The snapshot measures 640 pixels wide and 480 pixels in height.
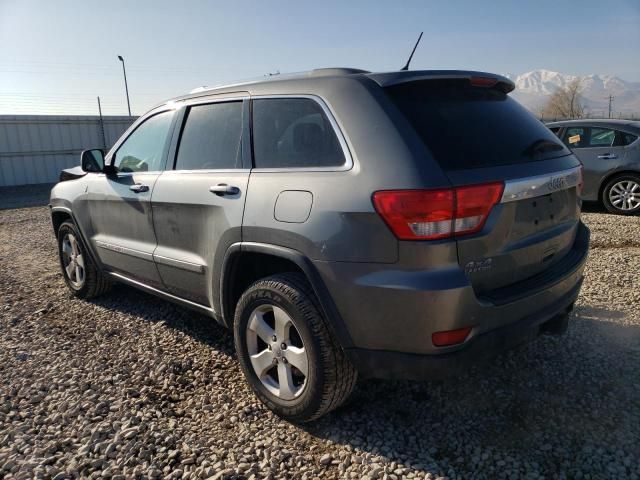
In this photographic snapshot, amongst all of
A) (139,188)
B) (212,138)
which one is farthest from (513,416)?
(139,188)

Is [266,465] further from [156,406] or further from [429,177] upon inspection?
[429,177]

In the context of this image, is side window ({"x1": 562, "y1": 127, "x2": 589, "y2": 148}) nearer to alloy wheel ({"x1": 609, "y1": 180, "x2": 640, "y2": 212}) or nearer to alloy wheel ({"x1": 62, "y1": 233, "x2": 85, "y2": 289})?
alloy wheel ({"x1": 609, "y1": 180, "x2": 640, "y2": 212})

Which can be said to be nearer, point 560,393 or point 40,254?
point 560,393

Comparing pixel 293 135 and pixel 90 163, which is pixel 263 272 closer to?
pixel 293 135

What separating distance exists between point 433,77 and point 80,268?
3.75 m

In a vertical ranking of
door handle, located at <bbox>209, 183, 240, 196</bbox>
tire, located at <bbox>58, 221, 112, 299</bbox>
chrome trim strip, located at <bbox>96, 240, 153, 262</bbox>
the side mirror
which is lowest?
tire, located at <bbox>58, 221, 112, 299</bbox>

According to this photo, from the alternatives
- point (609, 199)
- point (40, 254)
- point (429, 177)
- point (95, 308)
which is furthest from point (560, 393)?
point (40, 254)

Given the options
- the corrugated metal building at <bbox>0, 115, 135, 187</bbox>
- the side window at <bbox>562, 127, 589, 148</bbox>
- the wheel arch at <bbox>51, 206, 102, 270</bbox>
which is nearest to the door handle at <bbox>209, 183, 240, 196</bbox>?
the wheel arch at <bbox>51, 206, 102, 270</bbox>

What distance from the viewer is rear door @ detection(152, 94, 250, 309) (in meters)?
2.76

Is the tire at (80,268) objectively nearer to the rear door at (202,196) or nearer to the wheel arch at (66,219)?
the wheel arch at (66,219)

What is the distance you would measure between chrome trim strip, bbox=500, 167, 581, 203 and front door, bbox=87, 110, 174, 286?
234cm

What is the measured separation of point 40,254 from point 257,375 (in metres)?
5.60

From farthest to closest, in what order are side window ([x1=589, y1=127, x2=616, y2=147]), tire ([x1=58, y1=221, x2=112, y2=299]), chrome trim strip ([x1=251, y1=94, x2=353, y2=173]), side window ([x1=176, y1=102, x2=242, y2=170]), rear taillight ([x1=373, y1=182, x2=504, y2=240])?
1. side window ([x1=589, y1=127, x2=616, y2=147])
2. tire ([x1=58, y1=221, x2=112, y2=299])
3. side window ([x1=176, y1=102, x2=242, y2=170])
4. chrome trim strip ([x1=251, y1=94, x2=353, y2=173])
5. rear taillight ([x1=373, y1=182, x2=504, y2=240])

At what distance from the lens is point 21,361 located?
3.42 metres
